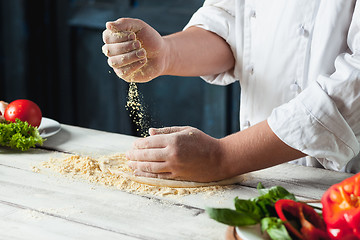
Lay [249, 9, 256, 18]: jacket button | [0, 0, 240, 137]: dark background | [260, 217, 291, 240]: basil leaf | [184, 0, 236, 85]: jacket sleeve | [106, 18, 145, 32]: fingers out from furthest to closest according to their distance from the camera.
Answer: [0, 0, 240, 137]: dark background < [184, 0, 236, 85]: jacket sleeve < [249, 9, 256, 18]: jacket button < [106, 18, 145, 32]: fingers < [260, 217, 291, 240]: basil leaf

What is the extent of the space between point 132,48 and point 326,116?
511 mm

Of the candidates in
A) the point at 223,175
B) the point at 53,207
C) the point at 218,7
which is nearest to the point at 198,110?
the point at 218,7

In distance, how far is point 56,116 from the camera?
3.45 metres

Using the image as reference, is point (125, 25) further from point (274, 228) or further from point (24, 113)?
point (274, 228)

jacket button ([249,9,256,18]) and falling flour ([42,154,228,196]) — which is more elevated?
jacket button ([249,9,256,18])

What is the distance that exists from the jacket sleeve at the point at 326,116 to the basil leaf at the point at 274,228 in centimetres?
41

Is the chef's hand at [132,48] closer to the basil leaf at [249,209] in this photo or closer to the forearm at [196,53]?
the forearm at [196,53]

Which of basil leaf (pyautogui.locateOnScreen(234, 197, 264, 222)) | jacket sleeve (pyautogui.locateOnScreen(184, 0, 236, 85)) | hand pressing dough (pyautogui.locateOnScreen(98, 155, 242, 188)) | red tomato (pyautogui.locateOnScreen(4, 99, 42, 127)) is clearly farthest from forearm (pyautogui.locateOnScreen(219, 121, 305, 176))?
red tomato (pyautogui.locateOnScreen(4, 99, 42, 127))

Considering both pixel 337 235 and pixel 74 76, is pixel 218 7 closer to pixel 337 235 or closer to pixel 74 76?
pixel 337 235

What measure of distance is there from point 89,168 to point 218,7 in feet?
2.38

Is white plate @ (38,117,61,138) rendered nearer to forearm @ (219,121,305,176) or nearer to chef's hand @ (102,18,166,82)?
chef's hand @ (102,18,166,82)

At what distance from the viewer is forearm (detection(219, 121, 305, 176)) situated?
1.21 meters

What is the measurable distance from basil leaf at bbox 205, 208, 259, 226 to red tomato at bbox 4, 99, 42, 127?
3.06 feet

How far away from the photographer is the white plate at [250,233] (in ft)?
2.67
